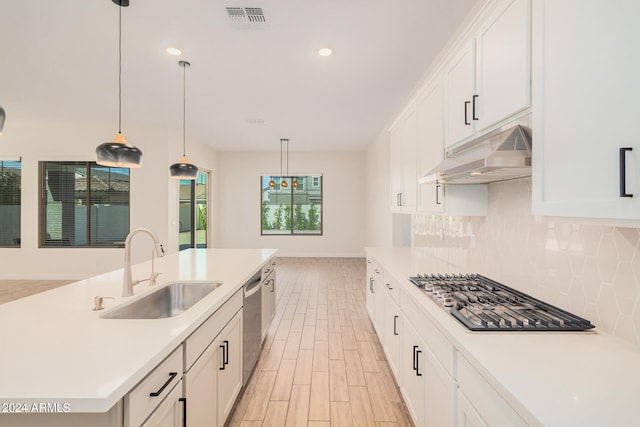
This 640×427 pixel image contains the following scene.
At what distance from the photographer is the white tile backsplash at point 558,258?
45.9 inches

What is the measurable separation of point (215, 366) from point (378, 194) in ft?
18.9

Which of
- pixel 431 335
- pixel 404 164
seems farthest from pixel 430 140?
pixel 431 335

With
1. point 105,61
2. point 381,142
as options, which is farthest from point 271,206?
point 105,61

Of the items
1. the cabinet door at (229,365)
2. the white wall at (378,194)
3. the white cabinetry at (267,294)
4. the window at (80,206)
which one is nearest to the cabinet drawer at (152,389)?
the cabinet door at (229,365)

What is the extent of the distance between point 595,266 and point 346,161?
7823 mm

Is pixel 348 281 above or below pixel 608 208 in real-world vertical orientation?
below

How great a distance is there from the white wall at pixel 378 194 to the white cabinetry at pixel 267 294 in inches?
112

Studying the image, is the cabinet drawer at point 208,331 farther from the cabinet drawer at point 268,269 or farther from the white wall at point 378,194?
the white wall at point 378,194

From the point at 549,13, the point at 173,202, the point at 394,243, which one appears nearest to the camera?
the point at 549,13

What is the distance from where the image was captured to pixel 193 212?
766 cm

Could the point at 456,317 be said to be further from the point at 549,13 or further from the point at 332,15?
the point at 332,15

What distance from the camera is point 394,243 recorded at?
5.76 metres

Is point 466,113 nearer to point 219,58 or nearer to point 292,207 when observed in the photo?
point 219,58

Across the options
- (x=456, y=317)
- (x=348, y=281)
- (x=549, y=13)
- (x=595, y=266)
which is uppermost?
(x=549, y=13)
